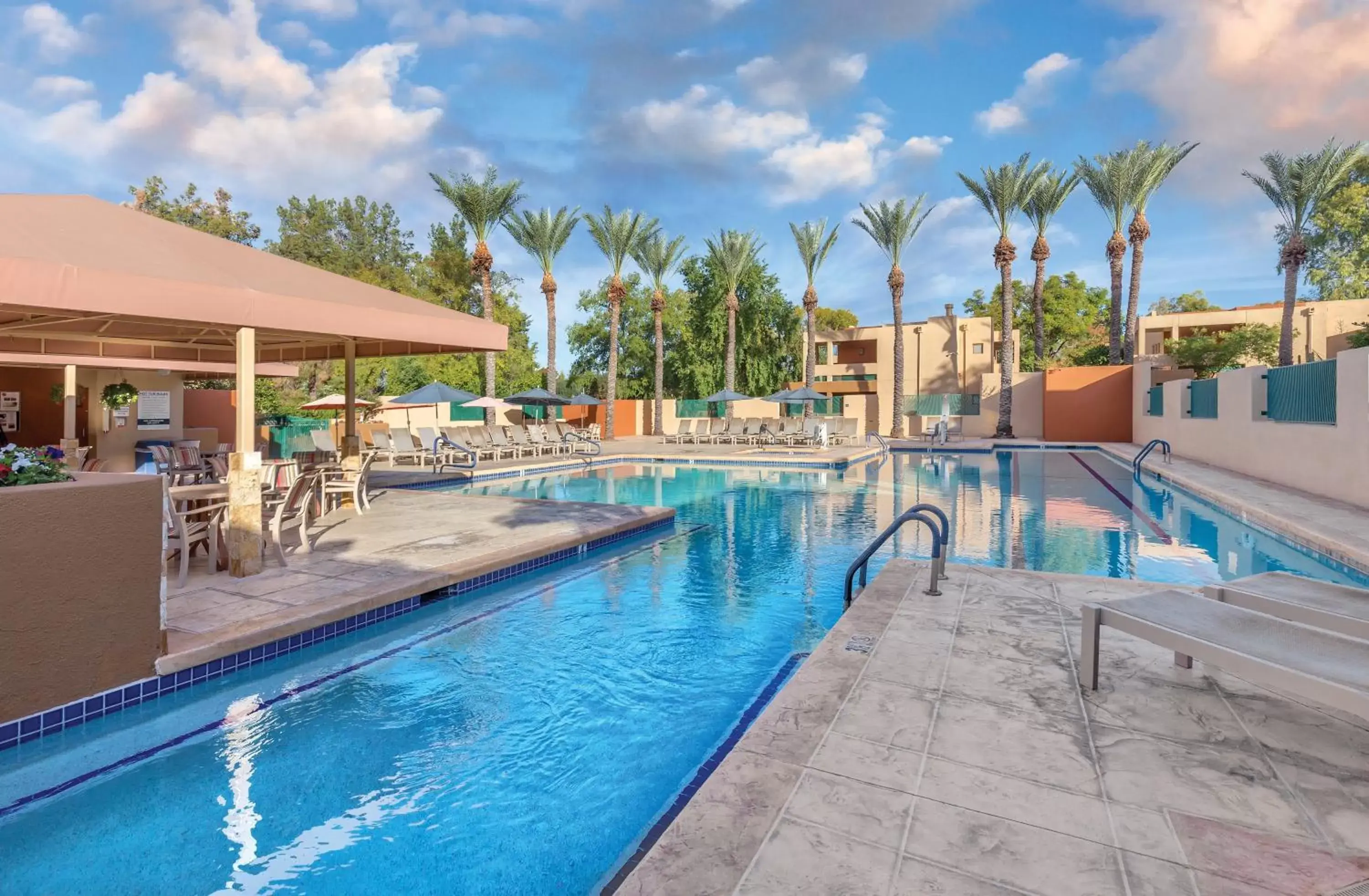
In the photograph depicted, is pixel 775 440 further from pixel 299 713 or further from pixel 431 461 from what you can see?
pixel 299 713

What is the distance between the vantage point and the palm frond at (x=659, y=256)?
29.0m

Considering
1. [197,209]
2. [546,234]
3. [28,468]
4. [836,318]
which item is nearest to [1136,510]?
[28,468]

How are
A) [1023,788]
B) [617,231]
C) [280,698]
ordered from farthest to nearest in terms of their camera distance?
1. [617,231]
2. [280,698]
3. [1023,788]

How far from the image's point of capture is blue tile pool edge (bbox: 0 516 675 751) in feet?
10.3

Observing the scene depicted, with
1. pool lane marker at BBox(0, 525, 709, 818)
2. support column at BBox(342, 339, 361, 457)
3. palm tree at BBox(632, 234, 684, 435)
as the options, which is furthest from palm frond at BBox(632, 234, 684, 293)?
pool lane marker at BBox(0, 525, 709, 818)

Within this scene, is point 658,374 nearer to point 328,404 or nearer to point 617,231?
point 617,231

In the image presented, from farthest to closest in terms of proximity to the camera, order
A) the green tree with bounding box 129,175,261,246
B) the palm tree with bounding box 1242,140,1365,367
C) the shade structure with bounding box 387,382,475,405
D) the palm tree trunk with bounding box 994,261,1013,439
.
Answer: the green tree with bounding box 129,175,261,246 < the palm tree trunk with bounding box 994,261,1013,439 < the palm tree with bounding box 1242,140,1365,367 < the shade structure with bounding box 387,382,475,405

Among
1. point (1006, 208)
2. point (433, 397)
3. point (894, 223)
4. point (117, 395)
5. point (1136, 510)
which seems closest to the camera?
point (1136, 510)

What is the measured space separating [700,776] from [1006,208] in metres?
27.1

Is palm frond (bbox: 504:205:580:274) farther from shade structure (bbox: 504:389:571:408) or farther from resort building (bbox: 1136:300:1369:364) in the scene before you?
resort building (bbox: 1136:300:1369:364)

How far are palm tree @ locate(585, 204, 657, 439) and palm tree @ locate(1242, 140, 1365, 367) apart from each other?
2075cm

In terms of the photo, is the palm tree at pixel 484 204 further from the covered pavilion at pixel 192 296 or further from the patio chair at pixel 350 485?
the covered pavilion at pixel 192 296

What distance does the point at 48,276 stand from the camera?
13.2 feet

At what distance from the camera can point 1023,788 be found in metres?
2.27
